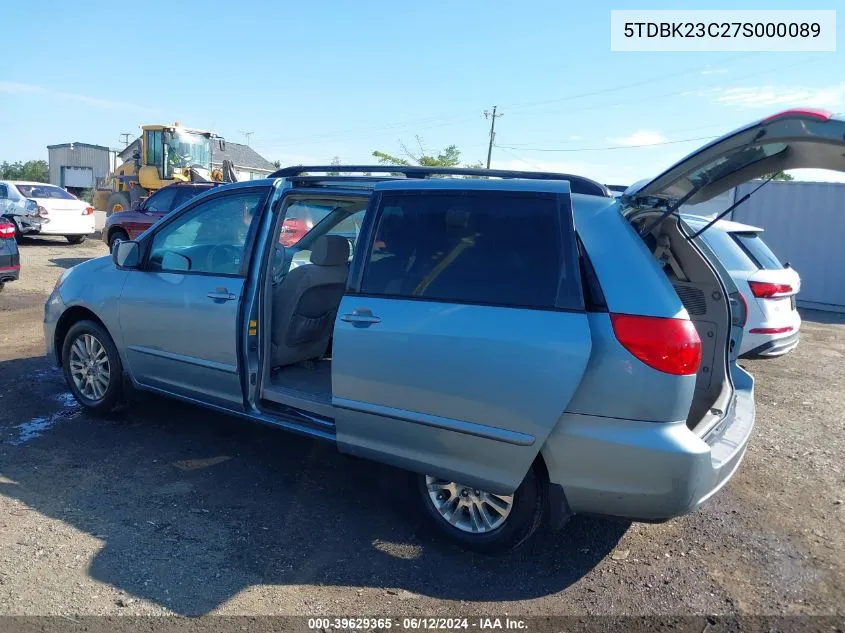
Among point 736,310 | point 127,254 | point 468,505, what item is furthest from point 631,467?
point 127,254

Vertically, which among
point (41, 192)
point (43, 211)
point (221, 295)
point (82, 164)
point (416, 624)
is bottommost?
point (416, 624)

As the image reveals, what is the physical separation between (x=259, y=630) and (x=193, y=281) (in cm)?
245

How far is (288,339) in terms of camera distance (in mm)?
4902

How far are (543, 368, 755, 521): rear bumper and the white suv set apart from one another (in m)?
4.15

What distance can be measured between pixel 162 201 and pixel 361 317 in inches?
472

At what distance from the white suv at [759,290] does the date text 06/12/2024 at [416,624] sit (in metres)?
4.87

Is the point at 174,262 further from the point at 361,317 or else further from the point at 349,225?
the point at 361,317

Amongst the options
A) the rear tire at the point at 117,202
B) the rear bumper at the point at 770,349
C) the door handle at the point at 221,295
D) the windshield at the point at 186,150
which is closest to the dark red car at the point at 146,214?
the rear tire at the point at 117,202

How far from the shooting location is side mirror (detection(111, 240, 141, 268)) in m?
4.96

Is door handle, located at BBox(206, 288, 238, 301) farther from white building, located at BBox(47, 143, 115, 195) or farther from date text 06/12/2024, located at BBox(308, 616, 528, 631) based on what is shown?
white building, located at BBox(47, 143, 115, 195)

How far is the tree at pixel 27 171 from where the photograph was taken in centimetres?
7262

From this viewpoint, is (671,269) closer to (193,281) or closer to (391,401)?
(391,401)

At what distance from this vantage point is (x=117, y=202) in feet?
69.1

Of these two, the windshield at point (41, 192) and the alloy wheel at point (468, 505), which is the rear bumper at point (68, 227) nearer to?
the windshield at point (41, 192)
